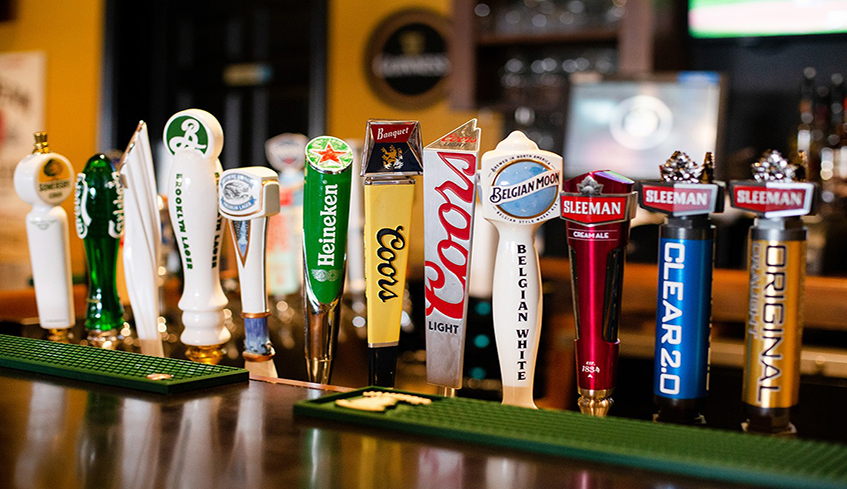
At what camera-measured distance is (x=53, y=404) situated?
0.77 m

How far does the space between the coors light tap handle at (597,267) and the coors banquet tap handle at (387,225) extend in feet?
0.53

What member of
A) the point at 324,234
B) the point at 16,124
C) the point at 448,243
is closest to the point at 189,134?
the point at 324,234

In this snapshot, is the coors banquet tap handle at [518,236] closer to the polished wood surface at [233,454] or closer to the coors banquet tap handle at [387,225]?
the coors banquet tap handle at [387,225]

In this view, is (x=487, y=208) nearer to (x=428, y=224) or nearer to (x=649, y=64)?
(x=428, y=224)

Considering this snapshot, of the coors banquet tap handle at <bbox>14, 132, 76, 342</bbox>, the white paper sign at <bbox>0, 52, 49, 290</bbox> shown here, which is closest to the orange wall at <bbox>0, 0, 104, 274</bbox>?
the white paper sign at <bbox>0, 52, 49, 290</bbox>

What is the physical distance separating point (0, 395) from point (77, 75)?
472 cm

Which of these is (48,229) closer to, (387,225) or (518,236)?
(387,225)

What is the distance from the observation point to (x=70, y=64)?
515 centimetres

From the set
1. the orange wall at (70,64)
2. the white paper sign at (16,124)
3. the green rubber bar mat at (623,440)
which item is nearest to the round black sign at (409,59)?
the orange wall at (70,64)

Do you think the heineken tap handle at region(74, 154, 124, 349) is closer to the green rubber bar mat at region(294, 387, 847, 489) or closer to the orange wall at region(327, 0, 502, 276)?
the green rubber bar mat at region(294, 387, 847, 489)

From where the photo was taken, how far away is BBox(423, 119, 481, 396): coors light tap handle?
2.76ft

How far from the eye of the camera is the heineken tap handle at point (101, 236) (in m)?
1.06

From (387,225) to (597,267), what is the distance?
0.21 meters

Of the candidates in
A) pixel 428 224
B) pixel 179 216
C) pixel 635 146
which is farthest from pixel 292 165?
pixel 635 146
